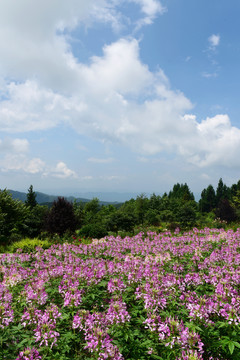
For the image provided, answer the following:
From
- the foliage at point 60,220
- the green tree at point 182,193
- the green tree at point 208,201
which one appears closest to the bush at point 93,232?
the foliage at point 60,220

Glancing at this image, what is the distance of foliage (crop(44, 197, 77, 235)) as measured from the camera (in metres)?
18.5

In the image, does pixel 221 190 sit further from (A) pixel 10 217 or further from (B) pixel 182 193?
(A) pixel 10 217

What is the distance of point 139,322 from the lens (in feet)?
11.9

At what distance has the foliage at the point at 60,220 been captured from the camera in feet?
60.7

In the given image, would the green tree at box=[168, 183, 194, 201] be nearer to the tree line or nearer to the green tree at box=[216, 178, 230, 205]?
the green tree at box=[216, 178, 230, 205]

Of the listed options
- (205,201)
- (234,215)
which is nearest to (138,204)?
(234,215)

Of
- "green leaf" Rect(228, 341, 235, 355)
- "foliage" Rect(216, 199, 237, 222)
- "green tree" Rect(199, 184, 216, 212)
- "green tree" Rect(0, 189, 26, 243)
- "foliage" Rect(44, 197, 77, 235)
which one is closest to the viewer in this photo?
"green leaf" Rect(228, 341, 235, 355)

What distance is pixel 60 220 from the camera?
1852 centimetres

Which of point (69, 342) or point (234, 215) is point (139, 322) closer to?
point (69, 342)

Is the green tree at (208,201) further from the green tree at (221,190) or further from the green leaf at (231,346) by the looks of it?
the green leaf at (231,346)

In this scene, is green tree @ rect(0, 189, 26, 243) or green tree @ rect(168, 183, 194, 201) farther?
green tree @ rect(168, 183, 194, 201)

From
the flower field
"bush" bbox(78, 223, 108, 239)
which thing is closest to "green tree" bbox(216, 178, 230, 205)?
"bush" bbox(78, 223, 108, 239)

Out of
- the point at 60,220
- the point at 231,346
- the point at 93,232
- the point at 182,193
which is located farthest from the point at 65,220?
the point at 182,193

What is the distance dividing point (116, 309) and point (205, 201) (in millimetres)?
64172
